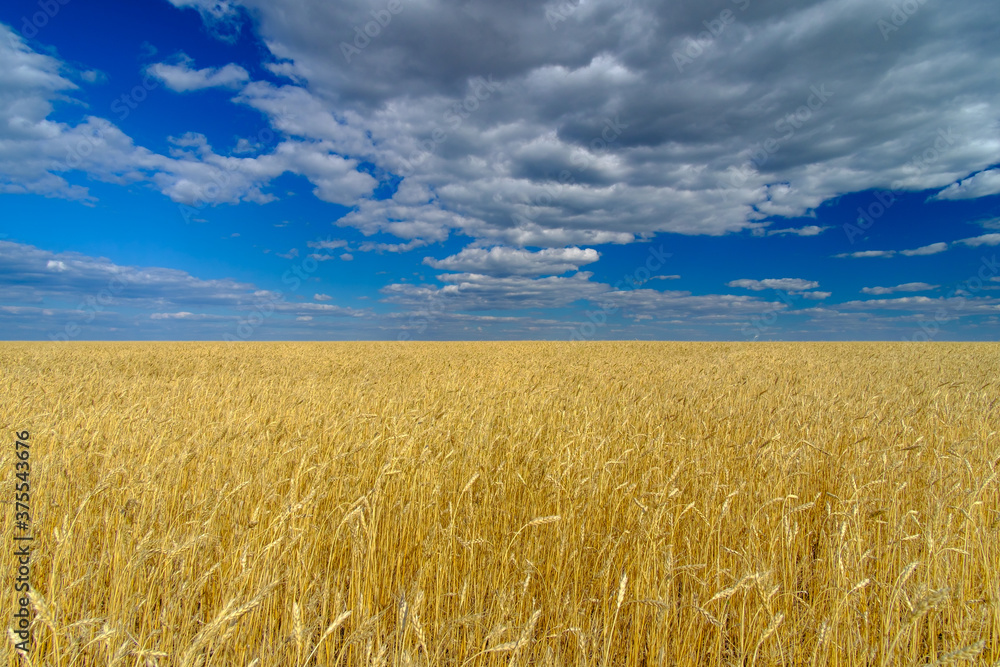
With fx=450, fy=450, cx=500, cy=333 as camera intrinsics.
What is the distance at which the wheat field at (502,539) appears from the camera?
85.7 inches

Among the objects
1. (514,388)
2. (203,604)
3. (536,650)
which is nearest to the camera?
(536,650)

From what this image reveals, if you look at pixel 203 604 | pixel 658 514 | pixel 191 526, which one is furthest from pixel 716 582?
pixel 191 526

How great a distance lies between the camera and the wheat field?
2178 millimetres

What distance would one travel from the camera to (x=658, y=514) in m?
2.68

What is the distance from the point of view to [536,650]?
7.64 feet

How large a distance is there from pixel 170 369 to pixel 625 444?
16.8 metres

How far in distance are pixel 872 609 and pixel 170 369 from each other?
18973 millimetres

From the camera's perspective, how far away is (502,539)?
131 inches

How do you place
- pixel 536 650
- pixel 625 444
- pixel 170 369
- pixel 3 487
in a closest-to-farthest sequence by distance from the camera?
pixel 536 650 → pixel 3 487 → pixel 625 444 → pixel 170 369

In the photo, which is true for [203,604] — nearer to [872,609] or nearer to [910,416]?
[872,609]

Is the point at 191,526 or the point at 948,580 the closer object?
the point at 948,580

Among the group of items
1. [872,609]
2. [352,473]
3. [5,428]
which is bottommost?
[872,609]

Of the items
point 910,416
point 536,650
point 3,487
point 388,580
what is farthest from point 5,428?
point 910,416

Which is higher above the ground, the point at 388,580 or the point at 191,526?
the point at 191,526
